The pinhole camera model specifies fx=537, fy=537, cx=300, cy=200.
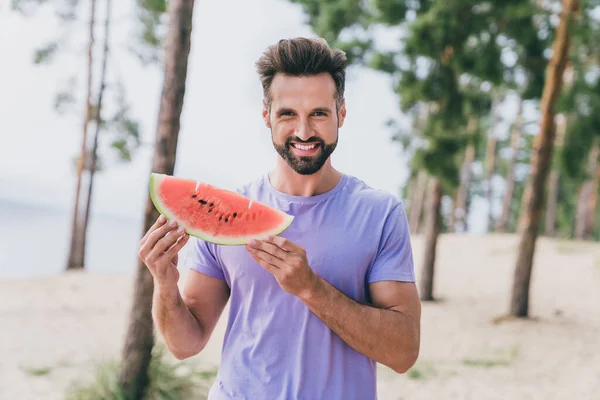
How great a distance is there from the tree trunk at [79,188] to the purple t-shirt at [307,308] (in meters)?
14.1

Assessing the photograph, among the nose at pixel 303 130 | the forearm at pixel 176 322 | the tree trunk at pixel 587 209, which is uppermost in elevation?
the nose at pixel 303 130

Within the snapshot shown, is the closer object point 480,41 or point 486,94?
point 480,41

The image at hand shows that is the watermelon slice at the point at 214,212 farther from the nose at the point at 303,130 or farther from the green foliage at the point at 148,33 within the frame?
the green foliage at the point at 148,33

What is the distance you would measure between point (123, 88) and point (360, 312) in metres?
14.1

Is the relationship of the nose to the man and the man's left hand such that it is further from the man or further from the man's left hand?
the man's left hand

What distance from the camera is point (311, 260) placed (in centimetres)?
171

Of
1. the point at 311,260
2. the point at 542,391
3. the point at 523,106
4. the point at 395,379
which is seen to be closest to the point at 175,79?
the point at 311,260

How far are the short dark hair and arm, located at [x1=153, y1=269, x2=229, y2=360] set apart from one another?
0.68 meters

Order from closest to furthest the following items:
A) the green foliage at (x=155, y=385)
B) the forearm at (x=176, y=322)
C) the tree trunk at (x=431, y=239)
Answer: the forearm at (x=176, y=322) → the green foliage at (x=155, y=385) → the tree trunk at (x=431, y=239)

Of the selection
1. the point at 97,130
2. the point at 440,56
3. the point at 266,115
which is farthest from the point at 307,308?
the point at 97,130

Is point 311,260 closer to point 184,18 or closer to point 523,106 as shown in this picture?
point 184,18

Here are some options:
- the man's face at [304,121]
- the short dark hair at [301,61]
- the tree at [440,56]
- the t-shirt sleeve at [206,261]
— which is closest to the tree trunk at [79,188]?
the tree at [440,56]

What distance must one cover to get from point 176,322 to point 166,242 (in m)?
0.34

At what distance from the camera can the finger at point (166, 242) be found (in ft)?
5.29
